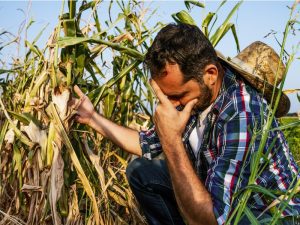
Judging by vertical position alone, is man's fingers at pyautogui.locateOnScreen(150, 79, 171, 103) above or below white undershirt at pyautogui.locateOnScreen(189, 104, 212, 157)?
above

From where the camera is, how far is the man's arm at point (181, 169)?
1809 millimetres

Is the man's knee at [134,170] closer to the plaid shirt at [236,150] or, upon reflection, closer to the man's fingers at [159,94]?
the plaid shirt at [236,150]

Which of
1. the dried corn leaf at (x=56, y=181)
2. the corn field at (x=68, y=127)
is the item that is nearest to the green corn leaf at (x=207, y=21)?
the corn field at (x=68, y=127)

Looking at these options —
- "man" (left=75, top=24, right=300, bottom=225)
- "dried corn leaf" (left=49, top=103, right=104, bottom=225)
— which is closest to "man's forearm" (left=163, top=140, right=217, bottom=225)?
"man" (left=75, top=24, right=300, bottom=225)

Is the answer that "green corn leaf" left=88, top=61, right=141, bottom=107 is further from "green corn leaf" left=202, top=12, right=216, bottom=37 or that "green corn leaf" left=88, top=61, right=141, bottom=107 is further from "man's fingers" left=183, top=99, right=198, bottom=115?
"man's fingers" left=183, top=99, right=198, bottom=115

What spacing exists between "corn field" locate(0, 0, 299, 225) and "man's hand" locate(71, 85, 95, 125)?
0.11 ft

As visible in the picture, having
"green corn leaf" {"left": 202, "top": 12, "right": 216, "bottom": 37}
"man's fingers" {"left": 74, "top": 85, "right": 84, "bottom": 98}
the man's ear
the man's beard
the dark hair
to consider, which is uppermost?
"green corn leaf" {"left": 202, "top": 12, "right": 216, "bottom": 37}

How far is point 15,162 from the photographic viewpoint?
2.26 metres

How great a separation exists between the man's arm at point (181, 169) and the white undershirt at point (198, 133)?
202mm

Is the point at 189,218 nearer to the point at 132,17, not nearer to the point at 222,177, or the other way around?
the point at 222,177

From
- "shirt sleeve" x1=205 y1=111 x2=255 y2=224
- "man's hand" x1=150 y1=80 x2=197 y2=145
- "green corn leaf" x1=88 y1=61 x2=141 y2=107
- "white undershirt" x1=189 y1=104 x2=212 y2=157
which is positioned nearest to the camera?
"shirt sleeve" x1=205 y1=111 x2=255 y2=224

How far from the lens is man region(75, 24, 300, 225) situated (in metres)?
1.81

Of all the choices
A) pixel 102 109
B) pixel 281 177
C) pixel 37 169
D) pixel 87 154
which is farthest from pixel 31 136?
pixel 281 177

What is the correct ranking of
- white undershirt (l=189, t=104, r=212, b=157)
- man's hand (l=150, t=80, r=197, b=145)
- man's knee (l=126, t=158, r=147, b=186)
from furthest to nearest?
man's knee (l=126, t=158, r=147, b=186), white undershirt (l=189, t=104, r=212, b=157), man's hand (l=150, t=80, r=197, b=145)
